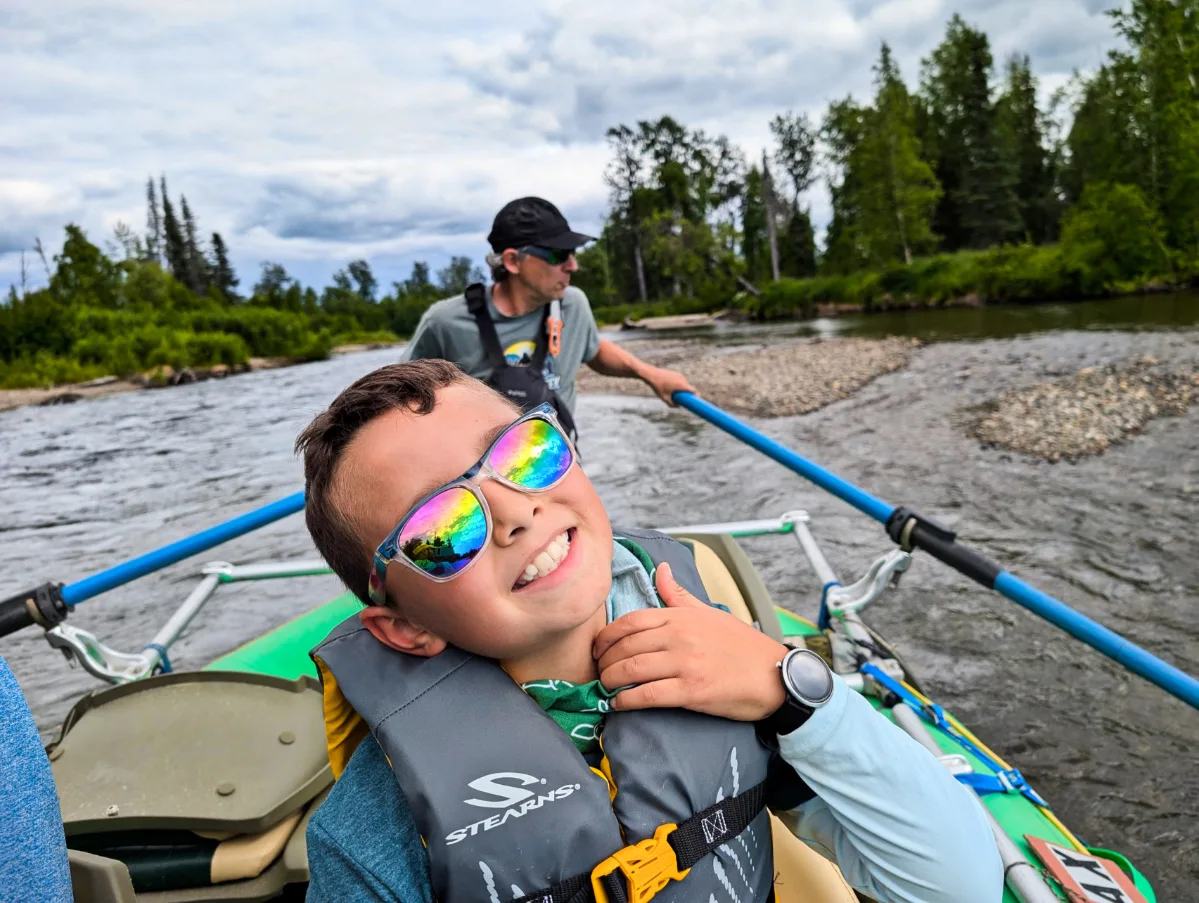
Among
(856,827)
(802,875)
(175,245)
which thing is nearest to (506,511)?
(856,827)

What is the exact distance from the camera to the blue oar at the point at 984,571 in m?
1.82

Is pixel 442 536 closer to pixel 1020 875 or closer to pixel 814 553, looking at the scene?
pixel 1020 875

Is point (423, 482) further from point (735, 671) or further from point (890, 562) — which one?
point (890, 562)

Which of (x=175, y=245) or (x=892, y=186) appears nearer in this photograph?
(x=892, y=186)

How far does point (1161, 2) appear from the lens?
853 inches

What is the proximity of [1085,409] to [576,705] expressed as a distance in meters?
9.32

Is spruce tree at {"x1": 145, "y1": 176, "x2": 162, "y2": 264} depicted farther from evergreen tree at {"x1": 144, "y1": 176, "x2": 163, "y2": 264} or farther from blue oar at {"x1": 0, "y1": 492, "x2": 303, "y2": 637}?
blue oar at {"x1": 0, "y1": 492, "x2": 303, "y2": 637}

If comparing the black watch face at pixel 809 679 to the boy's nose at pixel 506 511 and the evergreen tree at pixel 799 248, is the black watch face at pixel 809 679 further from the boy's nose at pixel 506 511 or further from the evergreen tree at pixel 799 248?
the evergreen tree at pixel 799 248

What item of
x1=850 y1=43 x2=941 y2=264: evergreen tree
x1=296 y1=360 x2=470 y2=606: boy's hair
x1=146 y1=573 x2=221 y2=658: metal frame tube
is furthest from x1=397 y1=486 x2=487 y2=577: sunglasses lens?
x1=850 y1=43 x2=941 y2=264: evergreen tree

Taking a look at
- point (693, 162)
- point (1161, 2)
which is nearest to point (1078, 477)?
point (1161, 2)

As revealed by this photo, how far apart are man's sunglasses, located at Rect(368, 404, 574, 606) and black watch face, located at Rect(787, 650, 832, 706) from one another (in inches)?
15.9

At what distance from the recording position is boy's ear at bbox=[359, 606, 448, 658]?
39.8 inches

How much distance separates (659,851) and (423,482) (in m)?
0.55

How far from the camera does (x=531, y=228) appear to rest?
2965 millimetres
